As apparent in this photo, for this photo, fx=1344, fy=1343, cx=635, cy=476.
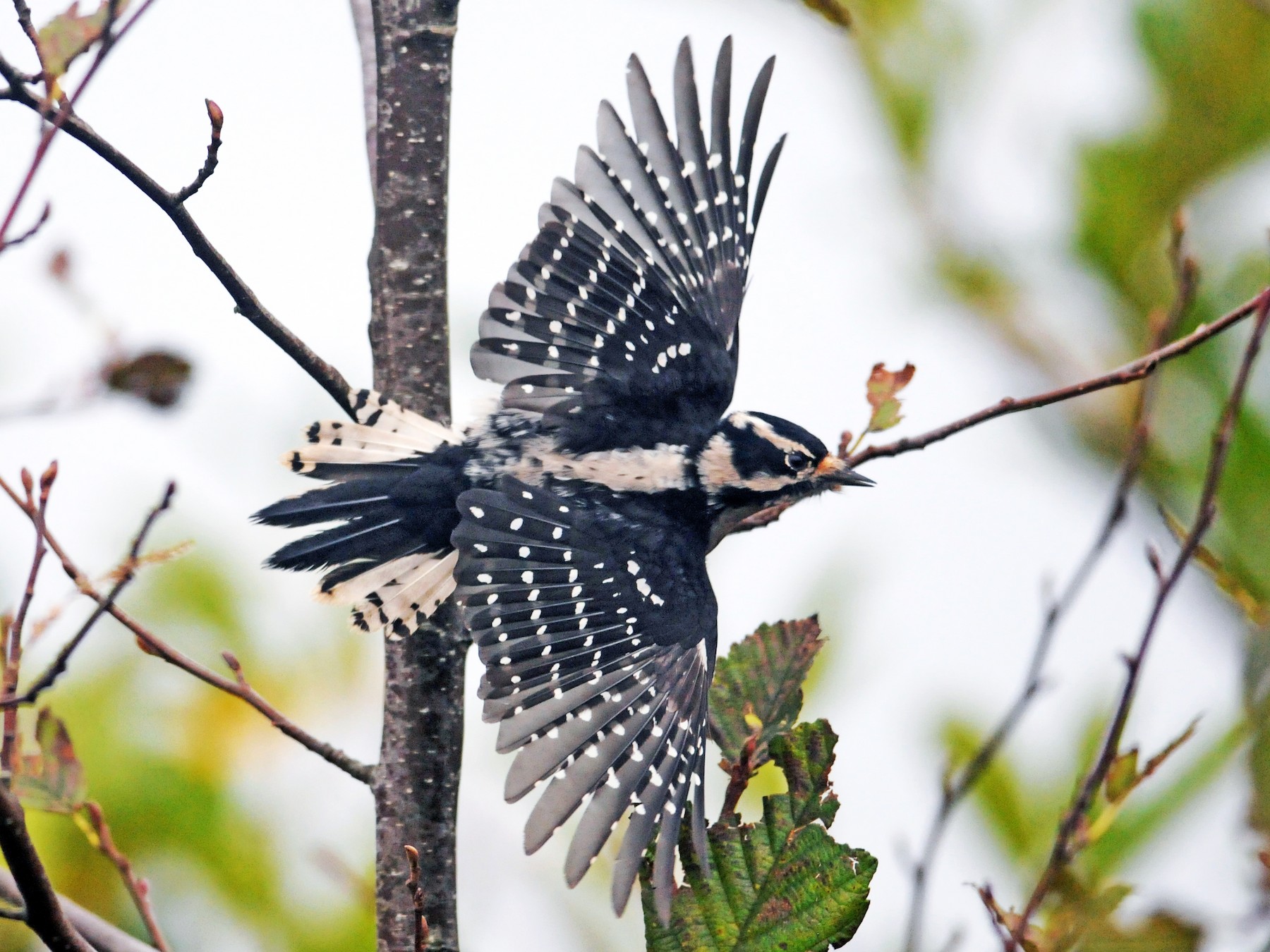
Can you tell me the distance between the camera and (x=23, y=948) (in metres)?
2.54

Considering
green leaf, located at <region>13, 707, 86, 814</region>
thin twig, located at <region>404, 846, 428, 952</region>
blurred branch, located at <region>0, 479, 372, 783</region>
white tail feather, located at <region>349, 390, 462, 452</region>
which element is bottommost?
thin twig, located at <region>404, 846, 428, 952</region>

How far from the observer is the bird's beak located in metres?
2.52

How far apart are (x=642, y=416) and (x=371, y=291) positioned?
649 mm

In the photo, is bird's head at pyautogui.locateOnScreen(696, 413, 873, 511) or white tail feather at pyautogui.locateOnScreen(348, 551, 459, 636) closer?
white tail feather at pyautogui.locateOnScreen(348, 551, 459, 636)

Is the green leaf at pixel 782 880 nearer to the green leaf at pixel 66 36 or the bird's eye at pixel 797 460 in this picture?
the bird's eye at pixel 797 460

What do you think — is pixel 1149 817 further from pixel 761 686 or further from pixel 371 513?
pixel 371 513

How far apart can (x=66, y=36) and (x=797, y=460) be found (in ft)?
5.56

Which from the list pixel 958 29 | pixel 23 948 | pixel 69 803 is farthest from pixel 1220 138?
pixel 23 948

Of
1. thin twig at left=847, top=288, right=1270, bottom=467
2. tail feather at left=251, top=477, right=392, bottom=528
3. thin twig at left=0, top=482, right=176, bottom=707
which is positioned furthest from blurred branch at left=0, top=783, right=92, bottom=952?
thin twig at left=847, top=288, right=1270, bottom=467

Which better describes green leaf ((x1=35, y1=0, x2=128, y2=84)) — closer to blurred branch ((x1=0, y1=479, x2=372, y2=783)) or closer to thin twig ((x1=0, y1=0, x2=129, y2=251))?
thin twig ((x1=0, y1=0, x2=129, y2=251))

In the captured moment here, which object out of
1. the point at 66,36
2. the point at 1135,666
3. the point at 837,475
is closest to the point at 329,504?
the point at 837,475

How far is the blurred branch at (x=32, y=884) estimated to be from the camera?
4.23 ft

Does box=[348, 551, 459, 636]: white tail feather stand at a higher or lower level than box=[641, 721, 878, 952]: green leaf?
higher

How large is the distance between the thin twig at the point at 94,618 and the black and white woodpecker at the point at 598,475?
558 millimetres
